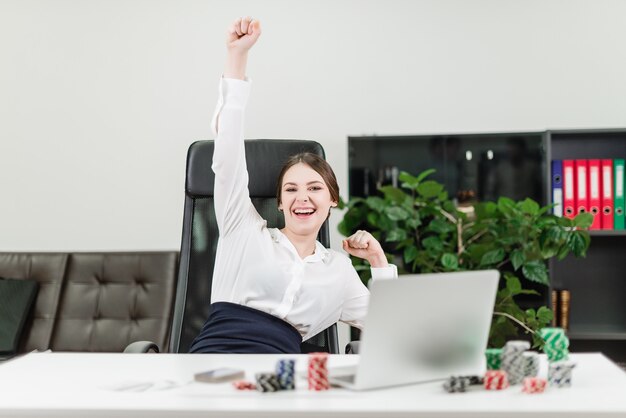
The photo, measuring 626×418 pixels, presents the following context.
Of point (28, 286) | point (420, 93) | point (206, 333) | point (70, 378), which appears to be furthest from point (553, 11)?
point (70, 378)

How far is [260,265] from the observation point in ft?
6.59

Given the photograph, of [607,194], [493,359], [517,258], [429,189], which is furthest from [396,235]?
[493,359]

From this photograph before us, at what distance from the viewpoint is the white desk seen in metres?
1.05

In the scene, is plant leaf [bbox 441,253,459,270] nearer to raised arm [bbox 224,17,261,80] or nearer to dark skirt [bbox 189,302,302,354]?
dark skirt [bbox 189,302,302,354]

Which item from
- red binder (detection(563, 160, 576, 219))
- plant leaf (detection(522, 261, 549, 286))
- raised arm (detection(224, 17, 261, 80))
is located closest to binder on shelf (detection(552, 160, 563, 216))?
red binder (detection(563, 160, 576, 219))

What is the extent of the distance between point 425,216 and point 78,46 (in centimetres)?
194

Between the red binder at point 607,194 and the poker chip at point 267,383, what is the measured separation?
2.61 metres

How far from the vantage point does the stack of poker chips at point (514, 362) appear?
1.25 meters

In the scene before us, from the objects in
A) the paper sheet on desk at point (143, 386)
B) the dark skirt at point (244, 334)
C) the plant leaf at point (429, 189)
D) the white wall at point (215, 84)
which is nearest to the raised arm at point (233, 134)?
the dark skirt at point (244, 334)

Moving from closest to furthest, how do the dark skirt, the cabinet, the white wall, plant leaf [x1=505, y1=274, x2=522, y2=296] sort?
the dark skirt
plant leaf [x1=505, y1=274, x2=522, y2=296]
the cabinet
the white wall

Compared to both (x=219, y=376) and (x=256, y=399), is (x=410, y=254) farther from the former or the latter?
(x=256, y=399)

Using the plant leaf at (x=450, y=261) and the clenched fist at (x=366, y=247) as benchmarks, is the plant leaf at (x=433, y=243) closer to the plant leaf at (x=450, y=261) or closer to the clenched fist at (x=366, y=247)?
the plant leaf at (x=450, y=261)

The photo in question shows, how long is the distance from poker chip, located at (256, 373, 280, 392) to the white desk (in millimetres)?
13

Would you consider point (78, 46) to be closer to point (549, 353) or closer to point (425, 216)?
Answer: point (425, 216)
